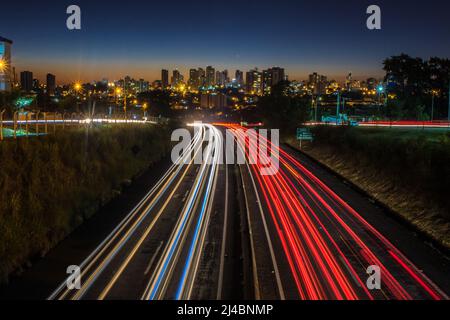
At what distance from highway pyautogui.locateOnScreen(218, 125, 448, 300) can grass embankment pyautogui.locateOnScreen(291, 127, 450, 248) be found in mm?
2532

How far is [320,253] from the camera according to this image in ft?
55.5

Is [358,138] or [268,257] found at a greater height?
[358,138]

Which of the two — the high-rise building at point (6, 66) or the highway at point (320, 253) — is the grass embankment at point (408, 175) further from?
the high-rise building at point (6, 66)

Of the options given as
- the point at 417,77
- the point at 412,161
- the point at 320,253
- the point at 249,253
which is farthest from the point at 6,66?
the point at 417,77

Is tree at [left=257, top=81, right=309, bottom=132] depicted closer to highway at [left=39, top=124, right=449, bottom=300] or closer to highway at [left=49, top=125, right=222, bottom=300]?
highway at [left=39, top=124, right=449, bottom=300]

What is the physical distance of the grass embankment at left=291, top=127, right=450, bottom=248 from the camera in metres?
21.4

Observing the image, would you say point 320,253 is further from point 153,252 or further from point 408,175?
point 408,175

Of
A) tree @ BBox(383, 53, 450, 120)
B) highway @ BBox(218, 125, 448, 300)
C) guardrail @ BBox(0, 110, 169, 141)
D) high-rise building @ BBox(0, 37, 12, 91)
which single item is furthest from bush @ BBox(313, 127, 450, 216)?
tree @ BBox(383, 53, 450, 120)

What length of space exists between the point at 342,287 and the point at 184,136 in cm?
5825

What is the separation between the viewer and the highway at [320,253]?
44.6ft

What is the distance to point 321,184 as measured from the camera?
1235 inches

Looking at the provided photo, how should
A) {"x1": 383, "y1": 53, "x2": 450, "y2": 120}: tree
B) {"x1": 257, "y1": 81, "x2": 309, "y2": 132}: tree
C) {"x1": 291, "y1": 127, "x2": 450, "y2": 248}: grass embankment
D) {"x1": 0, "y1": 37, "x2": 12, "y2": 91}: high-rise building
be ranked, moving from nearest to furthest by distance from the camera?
{"x1": 291, "y1": 127, "x2": 450, "y2": 248}: grass embankment → {"x1": 0, "y1": 37, "x2": 12, "y2": 91}: high-rise building → {"x1": 257, "y1": 81, "x2": 309, "y2": 132}: tree → {"x1": 383, "y1": 53, "x2": 450, "y2": 120}: tree
